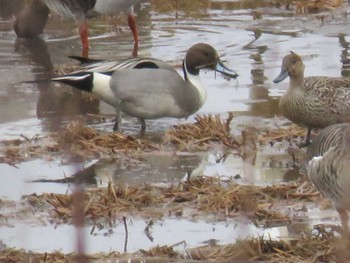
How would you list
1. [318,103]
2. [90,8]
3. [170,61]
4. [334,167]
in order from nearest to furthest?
1. [334,167]
2. [318,103]
3. [170,61]
4. [90,8]

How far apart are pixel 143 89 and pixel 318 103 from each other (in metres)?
1.35

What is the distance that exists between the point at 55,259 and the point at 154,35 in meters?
7.42

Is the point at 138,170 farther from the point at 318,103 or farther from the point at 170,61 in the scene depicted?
the point at 170,61

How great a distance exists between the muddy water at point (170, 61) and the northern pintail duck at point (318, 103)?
0.36 meters

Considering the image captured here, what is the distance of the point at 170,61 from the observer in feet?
36.4

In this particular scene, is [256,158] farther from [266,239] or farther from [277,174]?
[266,239]

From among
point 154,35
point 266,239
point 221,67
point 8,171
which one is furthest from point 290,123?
point 154,35

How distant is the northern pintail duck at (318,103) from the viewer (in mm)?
8016

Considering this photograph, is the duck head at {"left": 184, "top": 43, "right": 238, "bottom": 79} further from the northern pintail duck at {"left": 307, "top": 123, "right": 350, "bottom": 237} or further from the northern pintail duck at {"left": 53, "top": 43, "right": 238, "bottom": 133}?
the northern pintail duck at {"left": 307, "top": 123, "right": 350, "bottom": 237}

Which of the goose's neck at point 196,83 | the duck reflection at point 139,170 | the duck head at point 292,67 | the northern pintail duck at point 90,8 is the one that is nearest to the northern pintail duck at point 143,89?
the goose's neck at point 196,83

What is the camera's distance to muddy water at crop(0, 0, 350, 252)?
7223mm

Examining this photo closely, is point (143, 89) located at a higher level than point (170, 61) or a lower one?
higher

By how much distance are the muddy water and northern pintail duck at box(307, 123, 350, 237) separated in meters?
0.47

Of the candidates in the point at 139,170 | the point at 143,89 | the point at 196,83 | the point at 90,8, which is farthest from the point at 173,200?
the point at 90,8
